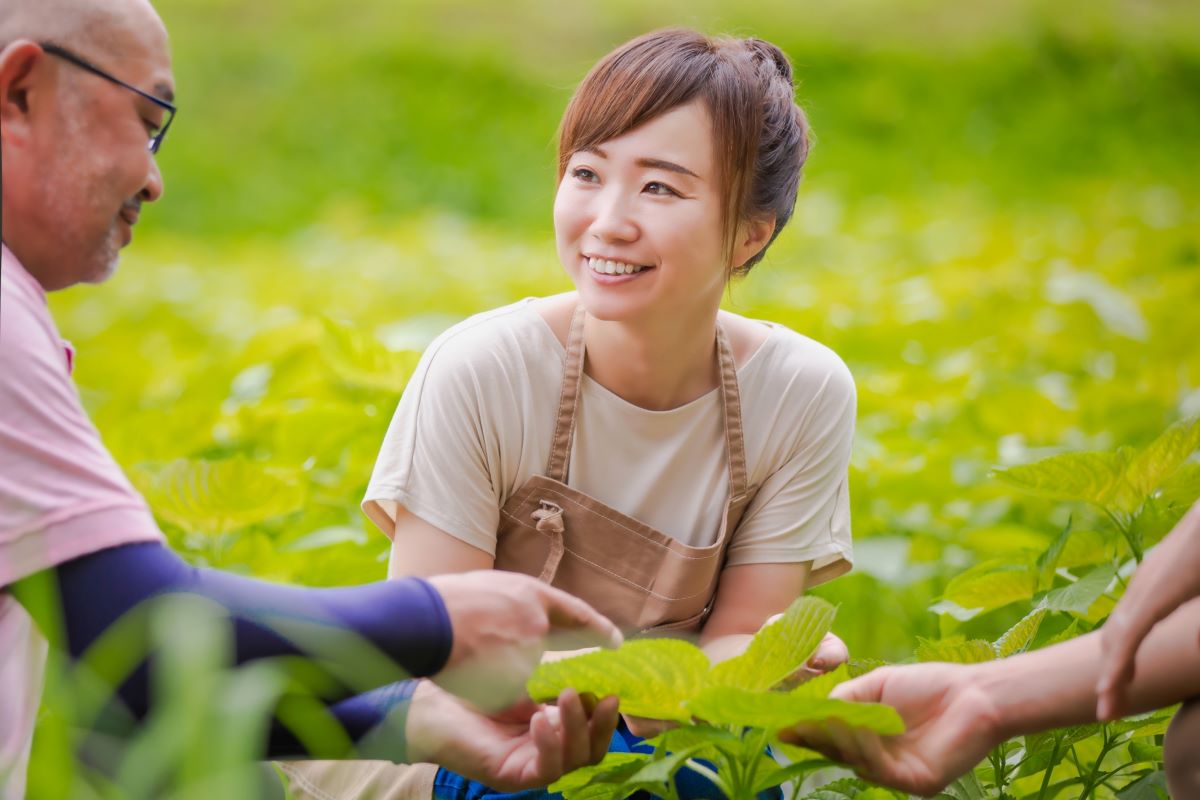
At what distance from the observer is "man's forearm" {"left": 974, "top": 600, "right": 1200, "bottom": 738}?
146 centimetres

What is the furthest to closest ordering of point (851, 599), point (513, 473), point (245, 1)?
point (245, 1) < point (851, 599) < point (513, 473)

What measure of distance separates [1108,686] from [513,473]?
2.85 ft

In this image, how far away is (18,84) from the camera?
1.45 m

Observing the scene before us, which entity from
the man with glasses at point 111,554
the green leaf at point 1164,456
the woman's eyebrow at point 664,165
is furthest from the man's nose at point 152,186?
the green leaf at point 1164,456

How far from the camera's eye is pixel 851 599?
9.78 feet

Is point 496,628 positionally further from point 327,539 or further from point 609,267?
point 327,539

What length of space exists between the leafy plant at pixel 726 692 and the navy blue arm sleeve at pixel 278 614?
136 millimetres

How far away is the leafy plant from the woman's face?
636 millimetres

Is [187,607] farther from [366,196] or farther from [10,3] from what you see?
[366,196]

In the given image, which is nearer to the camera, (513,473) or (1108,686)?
(1108,686)

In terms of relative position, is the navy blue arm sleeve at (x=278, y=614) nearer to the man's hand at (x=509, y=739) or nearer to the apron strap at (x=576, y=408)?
the man's hand at (x=509, y=739)

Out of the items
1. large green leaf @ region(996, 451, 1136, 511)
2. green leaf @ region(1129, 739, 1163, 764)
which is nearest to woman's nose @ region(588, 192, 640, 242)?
large green leaf @ region(996, 451, 1136, 511)

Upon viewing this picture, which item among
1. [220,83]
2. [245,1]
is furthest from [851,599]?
[245,1]

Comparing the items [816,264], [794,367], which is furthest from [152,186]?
[816,264]
